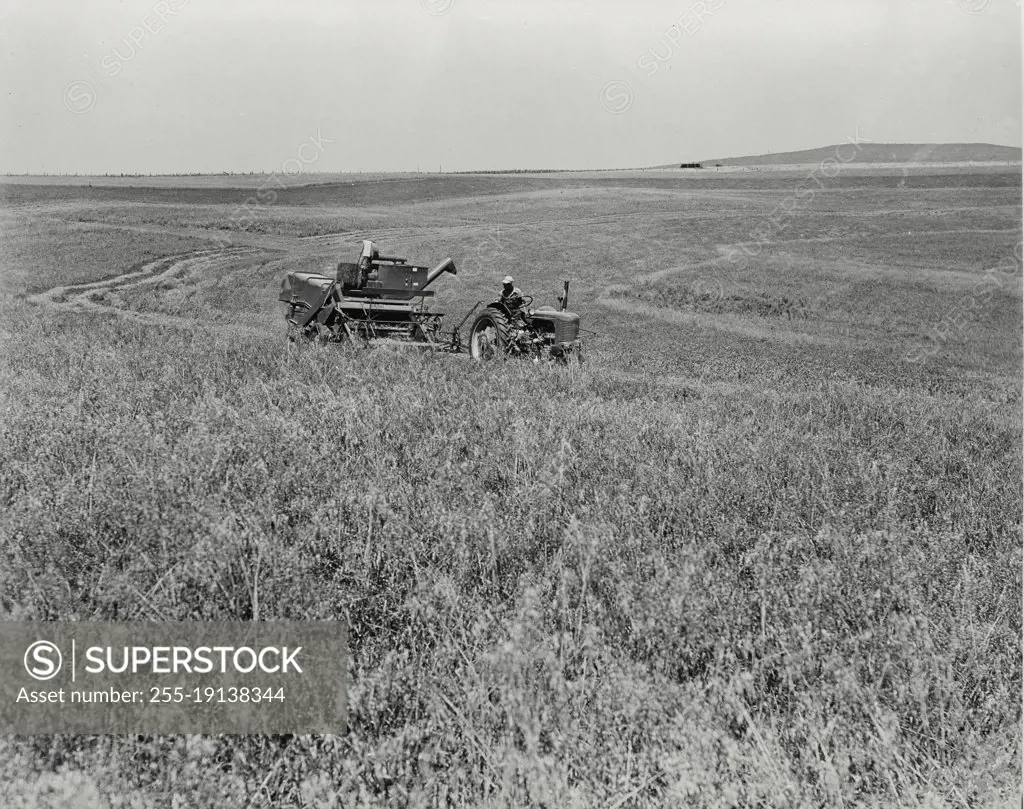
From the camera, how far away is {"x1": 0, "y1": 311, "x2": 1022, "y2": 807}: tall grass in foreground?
7.76ft

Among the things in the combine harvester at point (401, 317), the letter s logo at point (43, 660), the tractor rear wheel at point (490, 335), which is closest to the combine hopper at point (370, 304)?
the combine harvester at point (401, 317)

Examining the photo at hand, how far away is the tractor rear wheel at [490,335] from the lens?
13008mm

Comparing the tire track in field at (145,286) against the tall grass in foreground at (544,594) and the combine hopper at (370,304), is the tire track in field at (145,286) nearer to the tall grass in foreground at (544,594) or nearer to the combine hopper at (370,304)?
the combine hopper at (370,304)

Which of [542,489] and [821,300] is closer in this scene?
[542,489]

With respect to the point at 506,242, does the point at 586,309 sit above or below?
below

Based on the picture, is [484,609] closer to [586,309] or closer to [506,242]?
[586,309]

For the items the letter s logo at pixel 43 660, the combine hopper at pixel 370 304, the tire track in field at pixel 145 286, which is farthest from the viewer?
the tire track in field at pixel 145 286

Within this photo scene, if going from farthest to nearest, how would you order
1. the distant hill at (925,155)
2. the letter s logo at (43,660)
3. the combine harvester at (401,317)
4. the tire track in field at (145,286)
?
the distant hill at (925,155) → the tire track in field at (145,286) → the combine harvester at (401,317) → the letter s logo at (43,660)

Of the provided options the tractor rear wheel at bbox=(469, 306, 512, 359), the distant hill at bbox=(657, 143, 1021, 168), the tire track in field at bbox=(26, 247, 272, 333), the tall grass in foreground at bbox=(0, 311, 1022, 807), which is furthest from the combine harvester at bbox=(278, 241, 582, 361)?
the distant hill at bbox=(657, 143, 1021, 168)

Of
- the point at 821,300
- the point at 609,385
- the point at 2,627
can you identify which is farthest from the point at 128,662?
the point at 821,300

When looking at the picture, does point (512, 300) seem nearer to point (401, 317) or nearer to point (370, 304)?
point (401, 317)

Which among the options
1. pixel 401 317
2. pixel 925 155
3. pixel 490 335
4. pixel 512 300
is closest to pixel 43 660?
pixel 490 335

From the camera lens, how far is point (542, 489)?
4.31 m

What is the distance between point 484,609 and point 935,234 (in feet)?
121
